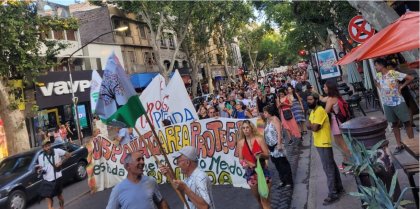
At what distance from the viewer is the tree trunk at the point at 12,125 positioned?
16562mm

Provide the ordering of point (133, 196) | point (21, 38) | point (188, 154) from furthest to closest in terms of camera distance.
Result: 1. point (21, 38)
2. point (133, 196)
3. point (188, 154)

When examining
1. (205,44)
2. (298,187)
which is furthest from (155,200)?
(205,44)

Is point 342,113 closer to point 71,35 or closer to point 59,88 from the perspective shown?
point 59,88

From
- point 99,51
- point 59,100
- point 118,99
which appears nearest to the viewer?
point 118,99

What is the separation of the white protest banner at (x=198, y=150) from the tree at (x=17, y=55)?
8.03m

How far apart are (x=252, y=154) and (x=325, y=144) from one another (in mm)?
1266

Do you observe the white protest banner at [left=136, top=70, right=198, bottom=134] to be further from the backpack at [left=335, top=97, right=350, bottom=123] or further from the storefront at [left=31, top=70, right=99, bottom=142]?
the storefront at [left=31, top=70, right=99, bottom=142]

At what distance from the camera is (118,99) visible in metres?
4.52

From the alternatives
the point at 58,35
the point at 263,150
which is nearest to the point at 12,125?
the point at 58,35

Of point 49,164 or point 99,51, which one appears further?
point 99,51

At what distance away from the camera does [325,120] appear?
6484mm

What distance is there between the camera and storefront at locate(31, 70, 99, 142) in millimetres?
24058

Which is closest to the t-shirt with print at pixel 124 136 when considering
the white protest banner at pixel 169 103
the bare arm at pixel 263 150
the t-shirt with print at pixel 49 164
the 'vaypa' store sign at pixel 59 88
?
the white protest banner at pixel 169 103

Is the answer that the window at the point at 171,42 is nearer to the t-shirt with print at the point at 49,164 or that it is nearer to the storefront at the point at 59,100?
the storefront at the point at 59,100
